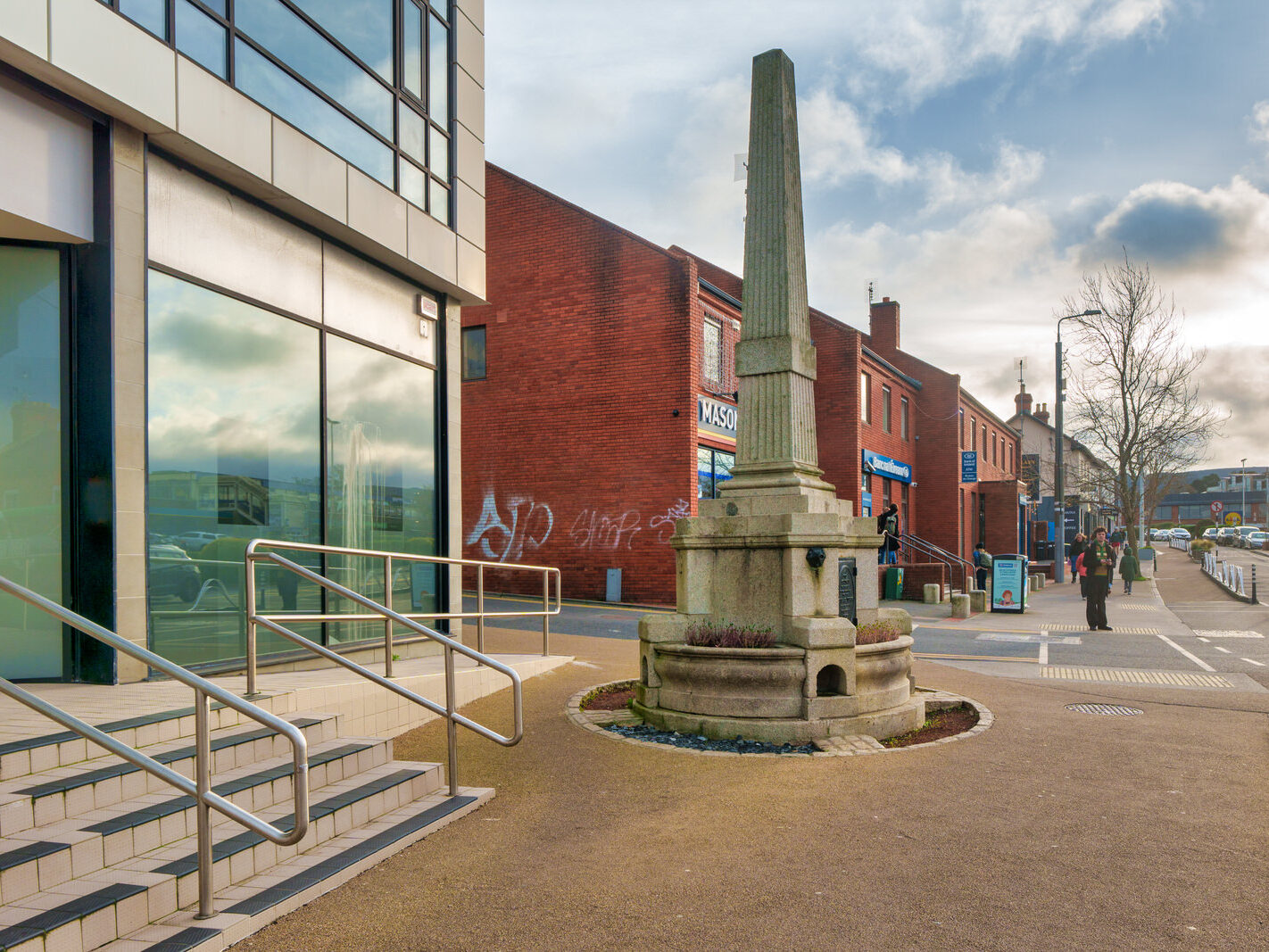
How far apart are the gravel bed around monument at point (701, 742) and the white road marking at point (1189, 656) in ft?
24.5

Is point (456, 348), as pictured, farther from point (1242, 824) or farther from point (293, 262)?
point (1242, 824)

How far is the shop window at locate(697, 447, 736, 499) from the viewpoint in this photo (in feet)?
64.6

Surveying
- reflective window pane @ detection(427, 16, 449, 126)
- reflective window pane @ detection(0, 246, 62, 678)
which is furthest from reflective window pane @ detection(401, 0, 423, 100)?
reflective window pane @ detection(0, 246, 62, 678)

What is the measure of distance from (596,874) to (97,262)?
5.32 metres

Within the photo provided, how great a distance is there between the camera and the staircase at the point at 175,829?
3.46 m

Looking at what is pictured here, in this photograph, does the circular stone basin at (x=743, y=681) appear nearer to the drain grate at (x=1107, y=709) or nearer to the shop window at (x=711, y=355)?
the drain grate at (x=1107, y=709)

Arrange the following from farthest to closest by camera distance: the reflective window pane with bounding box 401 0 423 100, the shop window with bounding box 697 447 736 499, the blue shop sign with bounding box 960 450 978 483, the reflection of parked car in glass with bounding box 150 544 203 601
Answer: the blue shop sign with bounding box 960 450 978 483 → the shop window with bounding box 697 447 736 499 → the reflective window pane with bounding box 401 0 423 100 → the reflection of parked car in glass with bounding box 150 544 203 601

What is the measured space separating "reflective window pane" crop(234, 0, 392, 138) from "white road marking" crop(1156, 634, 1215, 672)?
1165 centimetres

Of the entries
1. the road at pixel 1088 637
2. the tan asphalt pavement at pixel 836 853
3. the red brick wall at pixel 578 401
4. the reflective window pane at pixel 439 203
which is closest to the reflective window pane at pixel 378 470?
the reflective window pane at pixel 439 203

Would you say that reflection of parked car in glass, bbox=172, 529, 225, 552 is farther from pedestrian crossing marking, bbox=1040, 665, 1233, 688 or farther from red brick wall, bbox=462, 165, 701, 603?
red brick wall, bbox=462, 165, 701, 603

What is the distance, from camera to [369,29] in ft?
31.9

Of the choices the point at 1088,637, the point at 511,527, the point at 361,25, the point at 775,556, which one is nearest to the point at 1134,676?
the point at 1088,637

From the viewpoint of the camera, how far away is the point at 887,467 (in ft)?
95.1

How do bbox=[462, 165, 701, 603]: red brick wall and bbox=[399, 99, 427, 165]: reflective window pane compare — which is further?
bbox=[462, 165, 701, 603]: red brick wall
